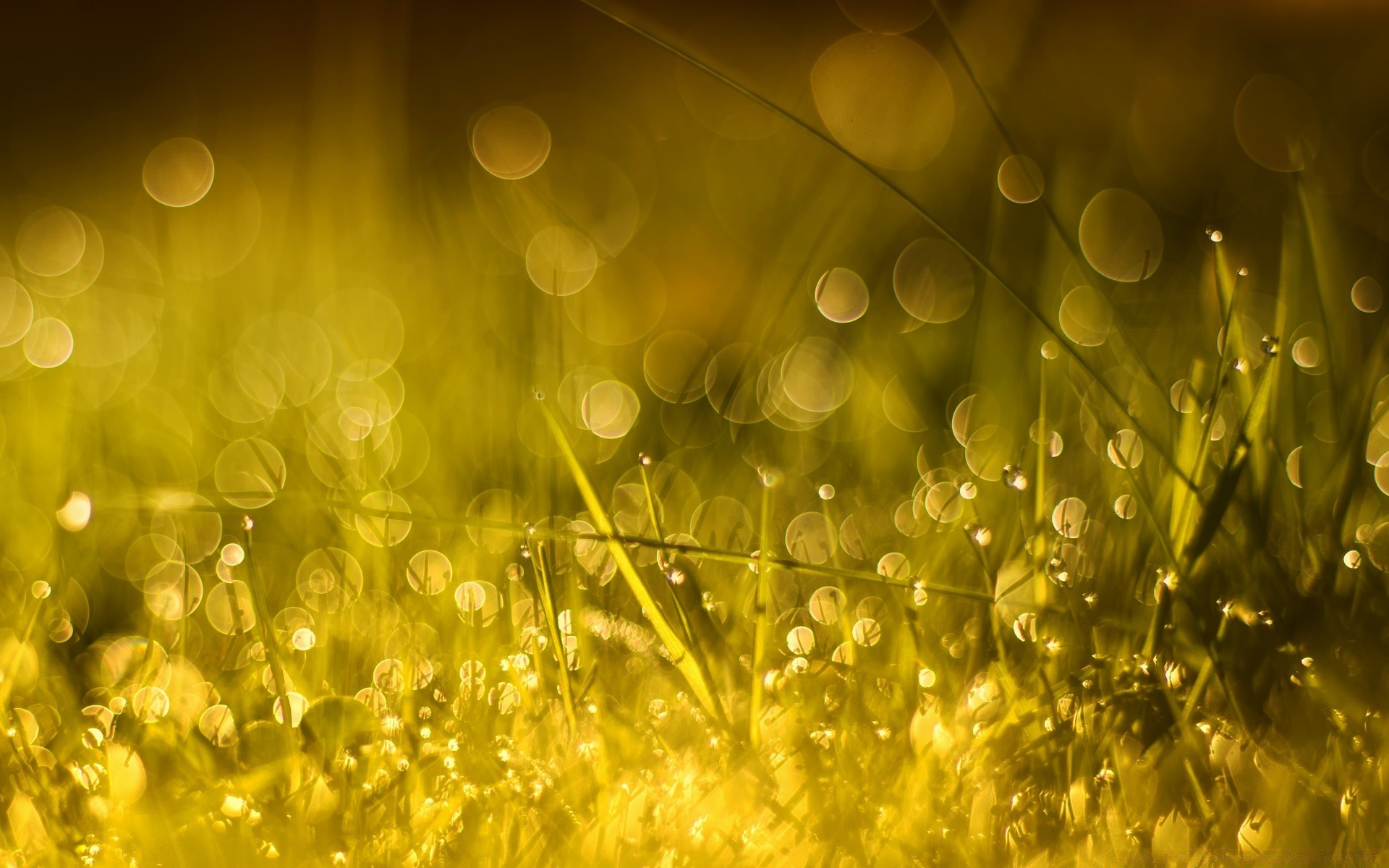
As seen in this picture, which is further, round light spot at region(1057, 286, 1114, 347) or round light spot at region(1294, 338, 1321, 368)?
round light spot at region(1057, 286, 1114, 347)

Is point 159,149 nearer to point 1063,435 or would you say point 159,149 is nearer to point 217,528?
point 217,528

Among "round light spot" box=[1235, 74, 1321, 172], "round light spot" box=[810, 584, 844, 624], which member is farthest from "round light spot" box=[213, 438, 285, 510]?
"round light spot" box=[1235, 74, 1321, 172]

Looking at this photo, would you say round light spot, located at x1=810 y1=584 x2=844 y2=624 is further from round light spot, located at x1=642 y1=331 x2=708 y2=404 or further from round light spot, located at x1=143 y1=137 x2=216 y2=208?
round light spot, located at x1=143 y1=137 x2=216 y2=208

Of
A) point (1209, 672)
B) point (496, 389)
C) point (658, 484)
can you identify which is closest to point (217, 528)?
point (496, 389)

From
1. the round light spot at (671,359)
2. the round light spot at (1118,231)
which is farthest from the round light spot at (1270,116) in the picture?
the round light spot at (671,359)

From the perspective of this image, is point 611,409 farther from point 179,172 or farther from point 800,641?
point 179,172
